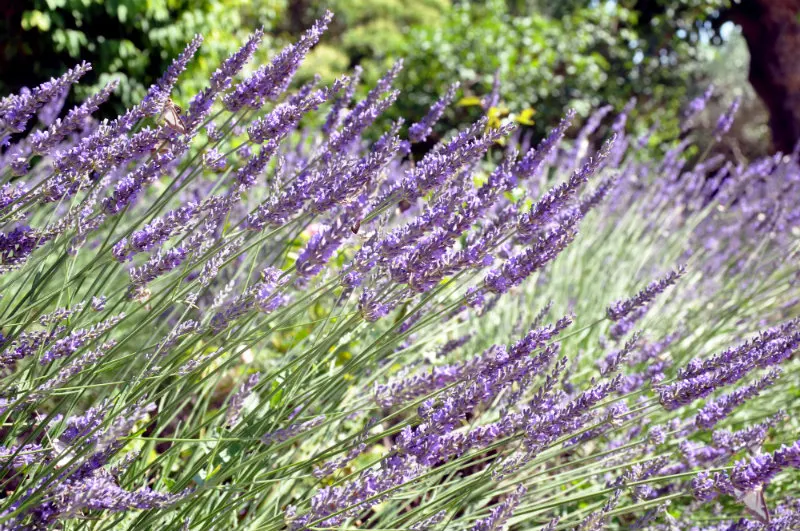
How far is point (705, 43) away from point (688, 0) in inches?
58.4

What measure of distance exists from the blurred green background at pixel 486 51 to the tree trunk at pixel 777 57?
0.03m

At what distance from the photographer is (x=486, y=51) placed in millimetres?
8258

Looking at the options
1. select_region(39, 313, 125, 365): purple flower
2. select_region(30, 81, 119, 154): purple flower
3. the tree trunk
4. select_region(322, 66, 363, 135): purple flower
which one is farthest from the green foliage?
select_region(39, 313, 125, 365): purple flower

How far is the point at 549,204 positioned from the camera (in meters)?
1.31

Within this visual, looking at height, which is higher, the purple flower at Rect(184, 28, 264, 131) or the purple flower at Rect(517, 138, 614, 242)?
the purple flower at Rect(184, 28, 264, 131)

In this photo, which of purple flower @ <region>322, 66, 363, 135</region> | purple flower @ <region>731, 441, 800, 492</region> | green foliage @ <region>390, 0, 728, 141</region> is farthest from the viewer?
green foliage @ <region>390, 0, 728, 141</region>

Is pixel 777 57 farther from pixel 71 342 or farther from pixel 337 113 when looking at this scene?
pixel 71 342

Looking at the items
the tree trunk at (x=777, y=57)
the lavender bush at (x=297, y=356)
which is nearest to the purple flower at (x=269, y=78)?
the lavender bush at (x=297, y=356)

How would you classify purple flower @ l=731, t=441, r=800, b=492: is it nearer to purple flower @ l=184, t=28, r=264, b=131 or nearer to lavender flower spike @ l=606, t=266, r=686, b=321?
lavender flower spike @ l=606, t=266, r=686, b=321

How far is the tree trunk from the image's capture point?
796 centimetres

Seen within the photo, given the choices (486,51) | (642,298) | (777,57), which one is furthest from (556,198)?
(777,57)

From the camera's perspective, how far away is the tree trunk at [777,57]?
26.1 feet

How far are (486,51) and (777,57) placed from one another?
3101 mm

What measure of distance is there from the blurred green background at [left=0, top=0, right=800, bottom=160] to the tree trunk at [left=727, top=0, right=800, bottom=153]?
0.11 feet
